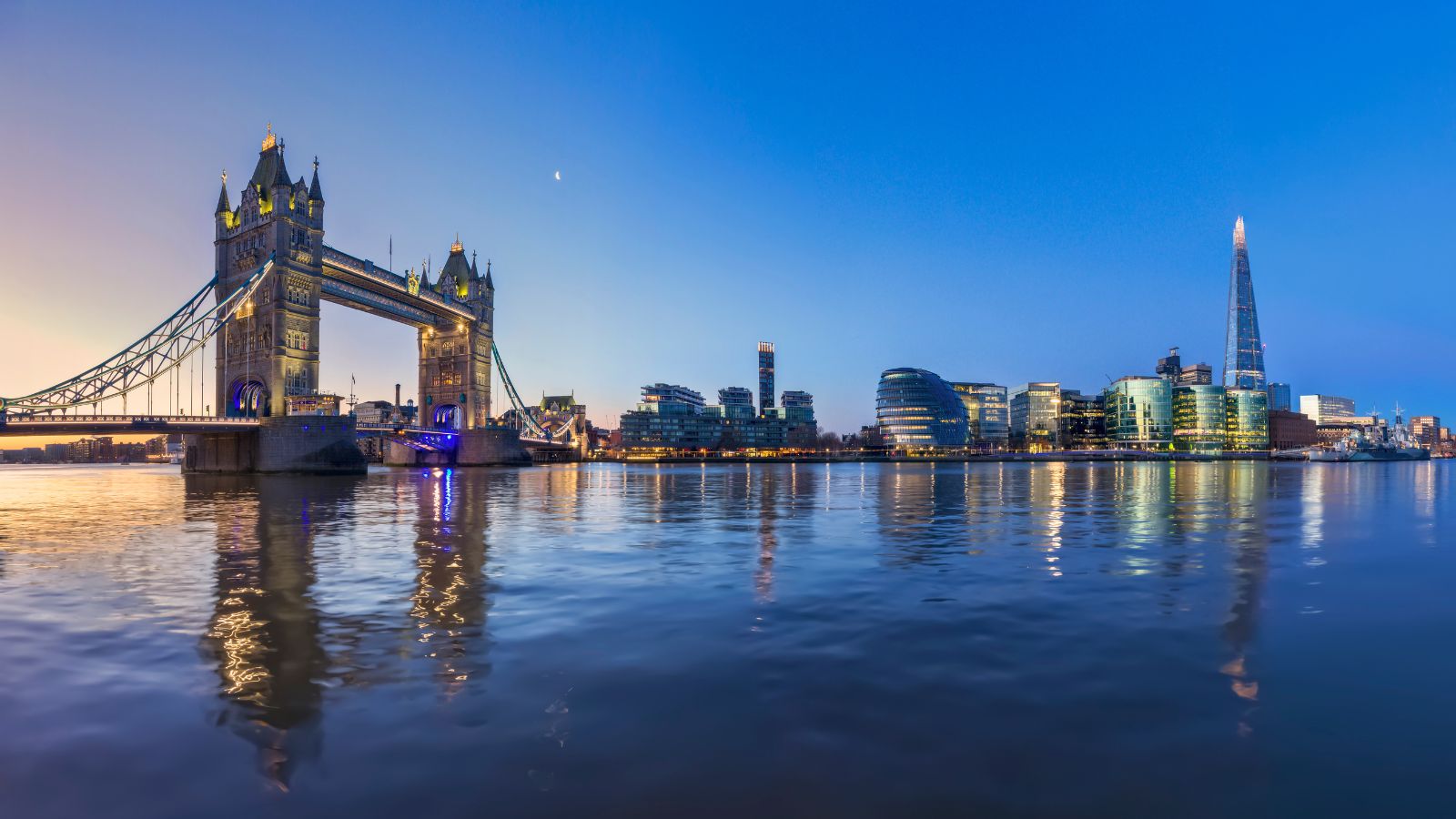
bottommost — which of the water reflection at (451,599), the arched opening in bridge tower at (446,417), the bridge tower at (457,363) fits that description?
the water reflection at (451,599)

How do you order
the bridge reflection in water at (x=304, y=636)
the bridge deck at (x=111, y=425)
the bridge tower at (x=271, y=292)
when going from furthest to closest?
the bridge tower at (x=271, y=292) < the bridge deck at (x=111, y=425) < the bridge reflection in water at (x=304, y=636)

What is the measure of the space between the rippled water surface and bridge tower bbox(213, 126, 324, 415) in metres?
72.9

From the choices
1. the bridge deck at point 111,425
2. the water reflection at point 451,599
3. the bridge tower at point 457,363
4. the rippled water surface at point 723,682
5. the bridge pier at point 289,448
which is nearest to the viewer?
the rippled water surface at point 723,682

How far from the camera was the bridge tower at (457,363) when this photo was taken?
432 feet

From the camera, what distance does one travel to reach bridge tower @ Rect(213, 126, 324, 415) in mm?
85250

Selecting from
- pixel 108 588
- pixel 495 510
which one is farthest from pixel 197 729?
pixel 495 510

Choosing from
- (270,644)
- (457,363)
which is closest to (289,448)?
(457,363)

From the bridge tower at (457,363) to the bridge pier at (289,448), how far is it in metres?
47.0

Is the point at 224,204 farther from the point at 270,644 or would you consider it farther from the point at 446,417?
the point at 270,644

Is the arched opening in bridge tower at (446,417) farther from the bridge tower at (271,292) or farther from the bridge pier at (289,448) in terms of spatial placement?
the bridge pier at (289,448)

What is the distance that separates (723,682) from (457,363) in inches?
5313

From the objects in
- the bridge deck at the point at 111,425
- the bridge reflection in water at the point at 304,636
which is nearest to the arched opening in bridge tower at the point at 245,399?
the bridge deck at the point at 111,425

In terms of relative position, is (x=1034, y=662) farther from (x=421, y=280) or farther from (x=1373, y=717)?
(x=421, y=280)

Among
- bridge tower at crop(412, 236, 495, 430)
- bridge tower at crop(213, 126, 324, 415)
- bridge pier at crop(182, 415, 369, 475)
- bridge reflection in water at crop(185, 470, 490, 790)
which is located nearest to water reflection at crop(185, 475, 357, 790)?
bridge reflection in water at crop(185, 470, 490, 790)
